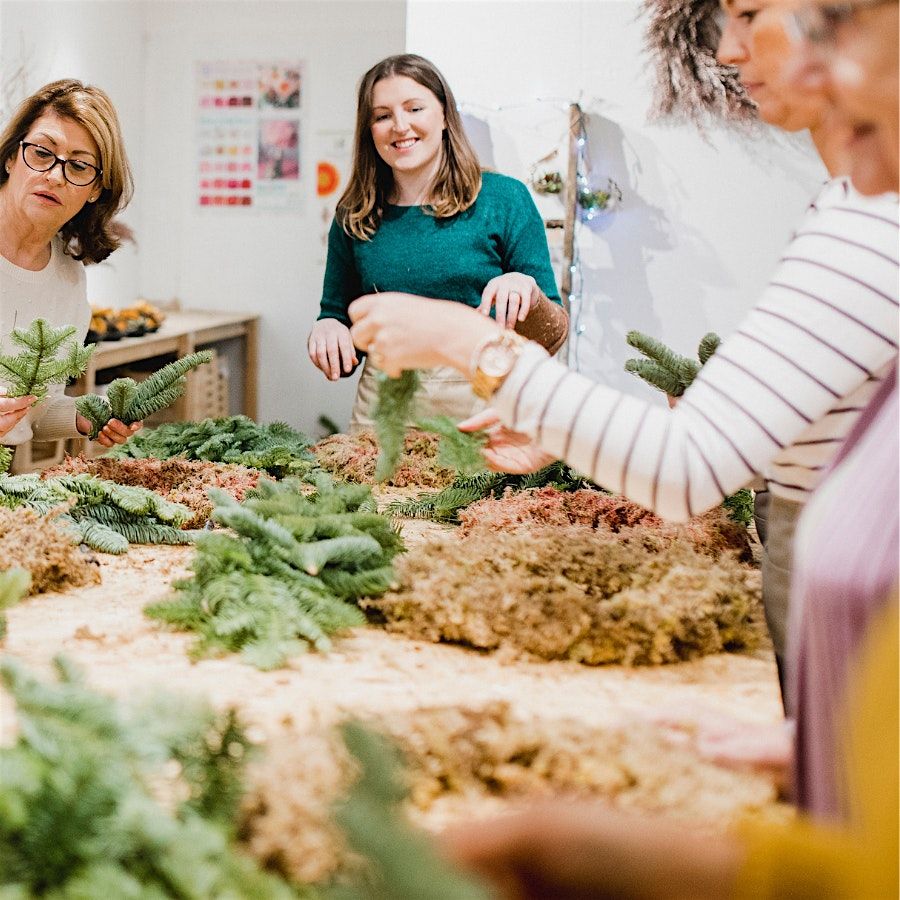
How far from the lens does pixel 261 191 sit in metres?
5.88

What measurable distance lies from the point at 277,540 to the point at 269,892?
26.2 inches

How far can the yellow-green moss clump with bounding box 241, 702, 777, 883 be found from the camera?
0.82 metres

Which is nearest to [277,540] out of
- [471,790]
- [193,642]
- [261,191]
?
[193,642]

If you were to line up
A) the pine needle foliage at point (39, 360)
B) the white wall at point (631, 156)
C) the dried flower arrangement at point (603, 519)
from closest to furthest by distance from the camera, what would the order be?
the dried flower arrangement at point (603, 519)
the pine needle foliage at point (39, 360)
the white wall at point (631, 156)

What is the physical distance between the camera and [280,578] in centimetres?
135

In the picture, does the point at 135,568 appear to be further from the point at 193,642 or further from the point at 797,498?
the point at 797,498

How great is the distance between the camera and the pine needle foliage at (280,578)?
1236 mm

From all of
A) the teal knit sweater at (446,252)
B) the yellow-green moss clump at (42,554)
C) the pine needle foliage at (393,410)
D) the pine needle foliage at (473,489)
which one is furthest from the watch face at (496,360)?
the teal knit sweater at (446,252)

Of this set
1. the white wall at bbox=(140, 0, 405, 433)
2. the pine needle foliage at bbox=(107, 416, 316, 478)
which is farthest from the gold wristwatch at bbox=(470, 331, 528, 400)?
the white wall at bbox=(140, 0, 405, 433)

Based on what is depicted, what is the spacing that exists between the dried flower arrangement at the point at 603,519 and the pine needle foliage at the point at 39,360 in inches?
29.2

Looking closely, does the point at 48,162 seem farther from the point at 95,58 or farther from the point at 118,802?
the point at 95,58

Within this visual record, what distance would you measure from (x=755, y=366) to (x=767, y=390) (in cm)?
3

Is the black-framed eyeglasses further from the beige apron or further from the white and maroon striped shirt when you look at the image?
the white and maroon striped shirt

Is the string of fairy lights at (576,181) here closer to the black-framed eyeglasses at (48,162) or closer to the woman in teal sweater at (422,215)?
the woman in teal sweater at (422,215)
